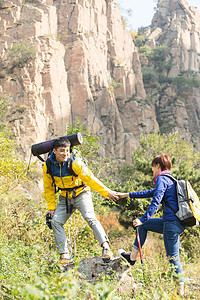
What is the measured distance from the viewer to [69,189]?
12.3 ft

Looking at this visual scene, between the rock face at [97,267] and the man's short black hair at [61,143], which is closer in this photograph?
the rock face at [97,267]

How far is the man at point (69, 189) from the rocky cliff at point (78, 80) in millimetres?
18248

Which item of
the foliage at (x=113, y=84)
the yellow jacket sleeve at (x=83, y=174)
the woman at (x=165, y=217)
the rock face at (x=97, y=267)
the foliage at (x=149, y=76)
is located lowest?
the rock face at (x=97, y=267)

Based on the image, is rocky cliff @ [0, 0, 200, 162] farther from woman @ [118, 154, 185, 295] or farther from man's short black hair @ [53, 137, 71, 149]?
woman @ [118, 154, 185, 295]

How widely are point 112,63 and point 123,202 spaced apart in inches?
1033

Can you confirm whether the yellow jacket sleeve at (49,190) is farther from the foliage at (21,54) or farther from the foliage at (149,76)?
the foliage at (149,76)

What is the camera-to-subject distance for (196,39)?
166ft

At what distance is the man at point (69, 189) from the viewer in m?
3.59

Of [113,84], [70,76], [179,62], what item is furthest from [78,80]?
[179,62]

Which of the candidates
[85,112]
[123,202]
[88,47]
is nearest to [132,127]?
[85,112]

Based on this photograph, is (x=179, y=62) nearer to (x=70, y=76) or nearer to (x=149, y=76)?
(x=149, y=76)

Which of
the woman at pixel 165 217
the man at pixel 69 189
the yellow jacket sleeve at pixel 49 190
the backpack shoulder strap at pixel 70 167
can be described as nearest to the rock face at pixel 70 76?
the yellow jacket sleeve at pixel 49 190

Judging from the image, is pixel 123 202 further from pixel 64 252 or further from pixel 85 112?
pixel 85 112

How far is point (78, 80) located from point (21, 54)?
6330 millimetres
